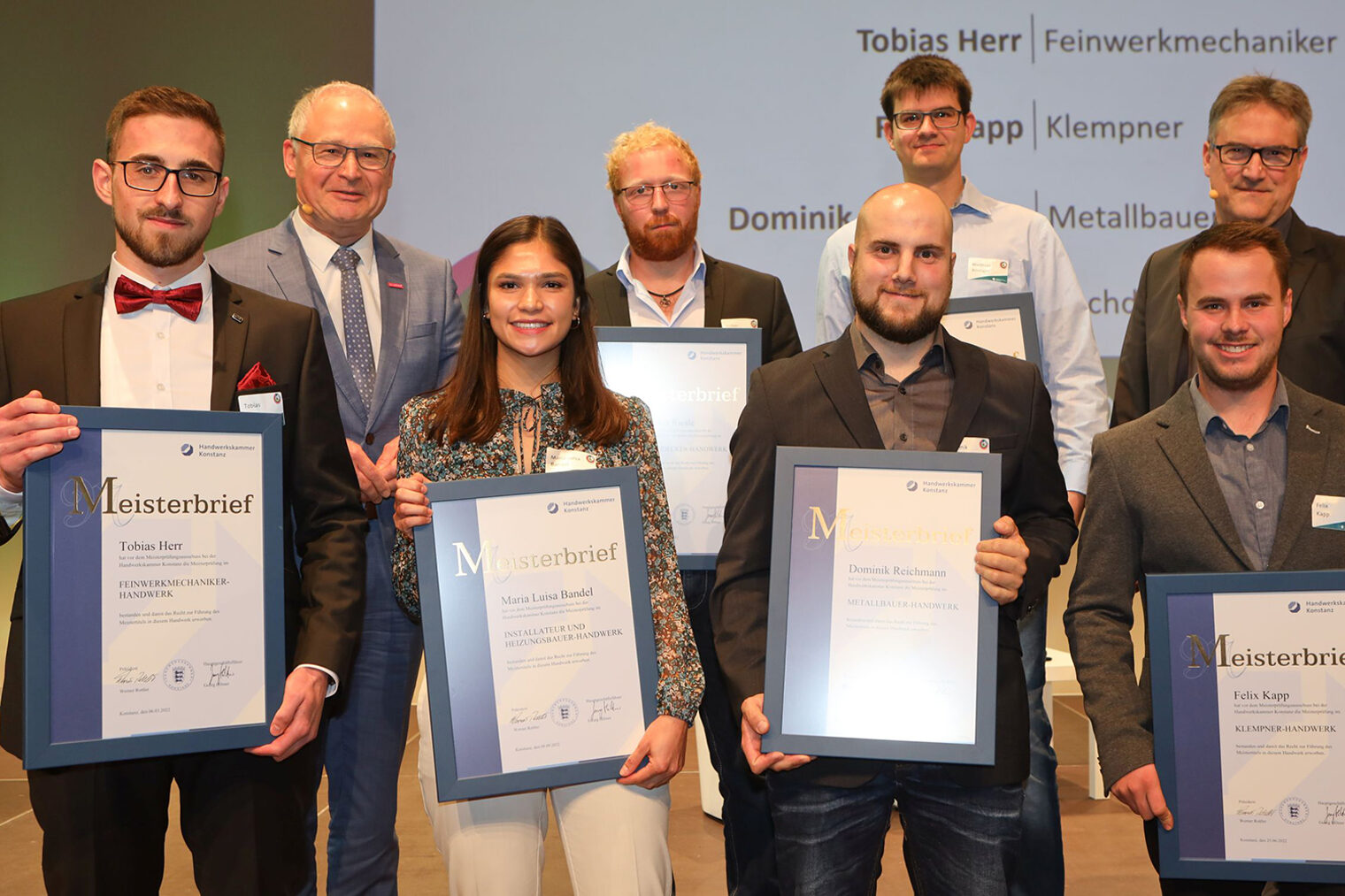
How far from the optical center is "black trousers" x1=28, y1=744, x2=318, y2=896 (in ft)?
7.31

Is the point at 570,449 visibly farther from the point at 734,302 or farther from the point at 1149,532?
the point at 1149,532

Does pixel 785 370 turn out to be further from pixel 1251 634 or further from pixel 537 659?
pixel 1251 634

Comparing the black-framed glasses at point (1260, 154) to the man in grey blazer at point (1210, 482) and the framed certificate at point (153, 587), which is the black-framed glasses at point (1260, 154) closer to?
the man in grey blazer at point (1210, 482)

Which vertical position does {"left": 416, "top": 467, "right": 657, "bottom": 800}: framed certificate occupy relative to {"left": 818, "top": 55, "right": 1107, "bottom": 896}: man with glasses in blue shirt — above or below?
below

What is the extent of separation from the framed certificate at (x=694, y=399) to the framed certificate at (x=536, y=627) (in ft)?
2.05

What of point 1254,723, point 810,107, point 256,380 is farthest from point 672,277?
point 810,107

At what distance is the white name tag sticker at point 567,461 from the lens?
8.04 feet

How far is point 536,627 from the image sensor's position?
2.35 m

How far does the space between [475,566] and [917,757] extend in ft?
3.19

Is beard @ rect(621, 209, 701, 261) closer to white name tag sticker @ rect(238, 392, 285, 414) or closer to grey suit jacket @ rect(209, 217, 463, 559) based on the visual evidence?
grey suit jacket @ rect(209, 217, 463, 559)

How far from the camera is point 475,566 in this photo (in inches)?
92.2
